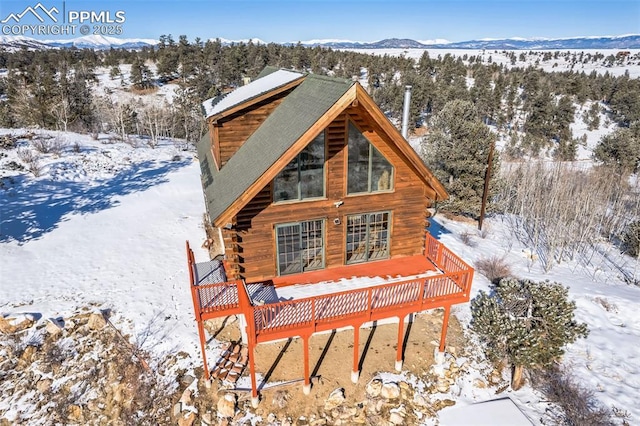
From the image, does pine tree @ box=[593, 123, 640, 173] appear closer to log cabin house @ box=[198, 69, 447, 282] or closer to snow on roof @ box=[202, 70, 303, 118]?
log cabin house @ box=[198, 69, 447, 282]

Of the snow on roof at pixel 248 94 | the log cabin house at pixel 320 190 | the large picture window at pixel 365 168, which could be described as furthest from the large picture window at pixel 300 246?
the snow on roof at pixel 248 94

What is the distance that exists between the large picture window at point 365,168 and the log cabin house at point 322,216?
0.11ft

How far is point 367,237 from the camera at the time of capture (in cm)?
1319

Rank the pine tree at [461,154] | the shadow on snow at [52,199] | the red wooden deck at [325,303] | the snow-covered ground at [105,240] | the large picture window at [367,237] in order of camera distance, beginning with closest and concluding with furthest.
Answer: the red wooden deck at [325,303] → the large picture window at [367,237] → the snow-covered ground at [105,240] → the shadow on snow at [52,199] → the pine tree at [461,154]

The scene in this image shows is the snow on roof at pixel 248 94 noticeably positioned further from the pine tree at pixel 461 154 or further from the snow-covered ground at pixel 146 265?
the pine tree at pixel 461 154

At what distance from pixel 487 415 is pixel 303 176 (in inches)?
343

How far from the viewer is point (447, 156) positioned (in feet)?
86.0

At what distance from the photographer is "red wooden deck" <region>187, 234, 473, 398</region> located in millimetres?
9969

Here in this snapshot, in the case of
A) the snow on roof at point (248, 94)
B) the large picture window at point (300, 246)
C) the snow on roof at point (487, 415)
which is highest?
the snow on roof at point (248, 94)

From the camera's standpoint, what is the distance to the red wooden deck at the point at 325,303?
997 centimetres

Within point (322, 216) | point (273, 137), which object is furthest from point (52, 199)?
point (322, 216)

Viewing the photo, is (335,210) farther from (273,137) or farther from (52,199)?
(52,199)

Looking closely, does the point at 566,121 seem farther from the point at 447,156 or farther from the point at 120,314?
the point at 120,314

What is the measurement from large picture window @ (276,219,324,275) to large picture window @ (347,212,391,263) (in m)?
1.10
